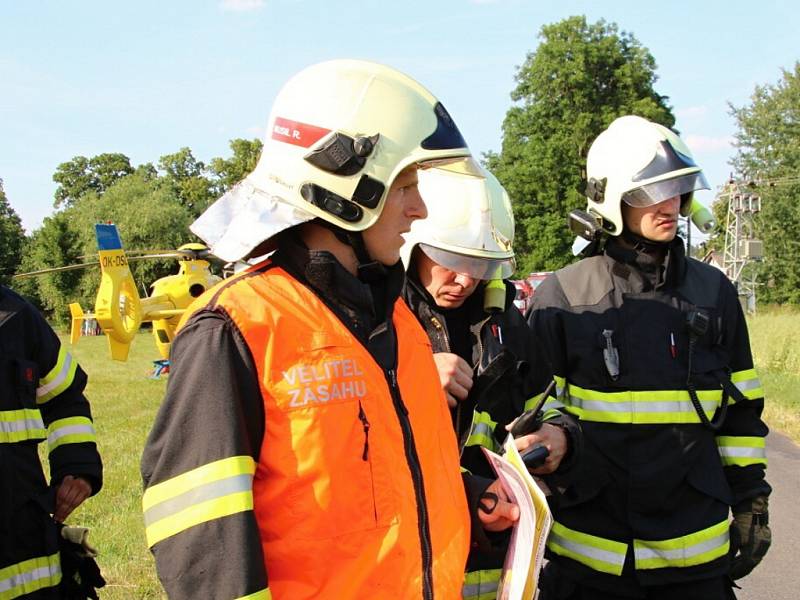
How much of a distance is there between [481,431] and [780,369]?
45.2ft

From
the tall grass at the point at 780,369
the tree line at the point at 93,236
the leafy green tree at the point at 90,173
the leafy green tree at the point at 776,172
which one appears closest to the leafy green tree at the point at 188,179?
the tree line at the point at 93,236

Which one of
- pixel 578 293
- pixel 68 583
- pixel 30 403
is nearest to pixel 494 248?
pixel 578 293

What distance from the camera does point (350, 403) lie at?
1.60 meters

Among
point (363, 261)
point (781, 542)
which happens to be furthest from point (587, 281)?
point (781, 542)

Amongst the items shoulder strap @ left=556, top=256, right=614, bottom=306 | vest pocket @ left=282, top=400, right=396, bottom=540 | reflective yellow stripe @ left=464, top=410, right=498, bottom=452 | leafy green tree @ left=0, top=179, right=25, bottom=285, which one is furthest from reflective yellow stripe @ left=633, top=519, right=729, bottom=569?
leafy green tree @ left=0, top=179, right=25, bottom=285

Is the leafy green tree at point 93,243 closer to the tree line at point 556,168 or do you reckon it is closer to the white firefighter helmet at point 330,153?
the tree line at point 556,168

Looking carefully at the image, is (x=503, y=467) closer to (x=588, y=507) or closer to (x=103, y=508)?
(x=588, y=507)

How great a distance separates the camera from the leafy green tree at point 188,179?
6962 centimetres

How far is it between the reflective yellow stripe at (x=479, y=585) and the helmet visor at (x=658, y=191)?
1.66 metres

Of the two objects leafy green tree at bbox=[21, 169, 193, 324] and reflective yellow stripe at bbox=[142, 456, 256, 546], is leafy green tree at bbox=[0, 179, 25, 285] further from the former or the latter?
reflective yellow stripe at bbox=[142, 456, 256, 546]

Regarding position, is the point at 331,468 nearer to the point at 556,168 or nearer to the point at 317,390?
the point at 317,390

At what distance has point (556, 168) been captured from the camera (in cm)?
4012

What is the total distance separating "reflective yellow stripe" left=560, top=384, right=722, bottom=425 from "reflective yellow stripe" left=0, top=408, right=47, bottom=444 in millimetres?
2315

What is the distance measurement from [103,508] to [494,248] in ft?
18.8
